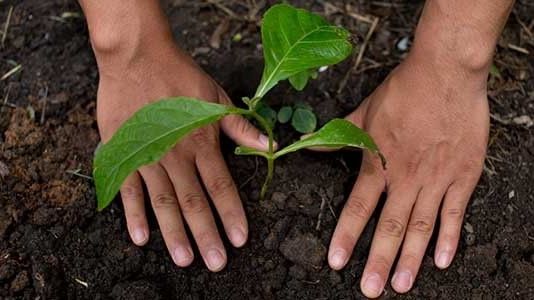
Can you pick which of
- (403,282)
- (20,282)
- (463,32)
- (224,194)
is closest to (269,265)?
(224,194)

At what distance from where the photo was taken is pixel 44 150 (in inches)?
64.6

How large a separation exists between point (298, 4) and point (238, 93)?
1.21 feet

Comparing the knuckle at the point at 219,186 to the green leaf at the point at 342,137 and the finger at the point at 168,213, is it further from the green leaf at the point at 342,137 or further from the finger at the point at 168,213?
the green leaf at the point at 342,137

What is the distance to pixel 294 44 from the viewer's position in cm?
136

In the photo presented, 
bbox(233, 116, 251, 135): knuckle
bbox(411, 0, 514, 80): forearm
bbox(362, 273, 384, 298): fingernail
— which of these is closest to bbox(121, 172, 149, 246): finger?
bbox(233, 116, 251, 135): knuckle

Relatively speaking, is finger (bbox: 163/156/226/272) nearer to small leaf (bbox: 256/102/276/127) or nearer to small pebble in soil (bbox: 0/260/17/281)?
small leaf (bbox: 256/102/276/127)

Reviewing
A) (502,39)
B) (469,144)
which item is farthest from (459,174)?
(502,39)

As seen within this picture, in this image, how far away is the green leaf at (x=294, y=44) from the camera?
1.34 metres

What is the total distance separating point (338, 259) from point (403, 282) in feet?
0.47

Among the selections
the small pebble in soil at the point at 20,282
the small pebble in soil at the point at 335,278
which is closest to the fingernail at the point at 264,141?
the small pebble in soil at the point at 335,278

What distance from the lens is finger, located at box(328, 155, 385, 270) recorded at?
1.48 m

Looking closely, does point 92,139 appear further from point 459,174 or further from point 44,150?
point 459,174

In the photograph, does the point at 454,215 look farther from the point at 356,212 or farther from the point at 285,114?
the point at 285,114

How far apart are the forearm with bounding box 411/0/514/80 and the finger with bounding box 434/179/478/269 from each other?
0.26m
